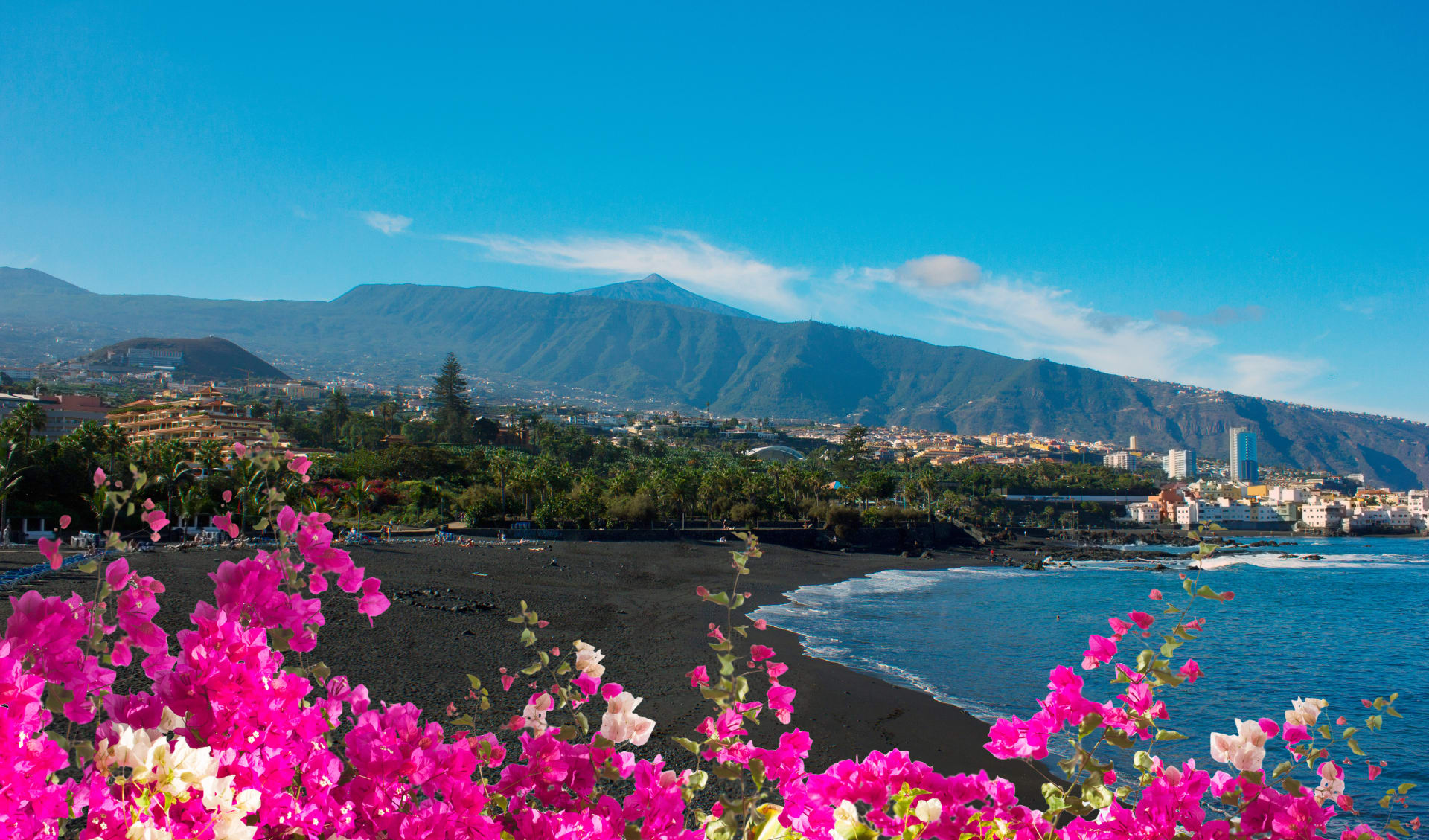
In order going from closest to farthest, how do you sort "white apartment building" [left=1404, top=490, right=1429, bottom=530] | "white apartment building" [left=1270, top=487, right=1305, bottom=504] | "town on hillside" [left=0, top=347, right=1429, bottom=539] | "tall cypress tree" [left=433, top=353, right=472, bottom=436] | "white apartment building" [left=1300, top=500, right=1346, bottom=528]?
"town on hillside" [left=0, top=347, right=1429, bottom=539] → "tall cypress tree" [left=433, top=353, right=472, bottom=436] → "white apartment building" [left=1404, top=490, right=1429, bottom=530] → "white apartment building" [left=1300, top=500, right=1346, bottom=528] → "white apartment building" [left=1270, top=487, right=1305, bottom=504]

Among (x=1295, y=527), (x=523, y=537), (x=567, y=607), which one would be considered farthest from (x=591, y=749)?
(x=1295, y=527)

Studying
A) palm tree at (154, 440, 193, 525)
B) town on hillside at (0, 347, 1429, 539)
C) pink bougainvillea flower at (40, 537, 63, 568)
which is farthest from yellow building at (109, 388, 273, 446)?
pink bougainvillea flower at (40, 537, 63, 568)

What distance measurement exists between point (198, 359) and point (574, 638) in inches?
7899

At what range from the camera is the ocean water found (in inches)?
585

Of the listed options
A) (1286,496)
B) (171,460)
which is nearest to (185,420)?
(171,460)

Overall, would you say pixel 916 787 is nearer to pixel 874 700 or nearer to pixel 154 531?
pixel 154 531

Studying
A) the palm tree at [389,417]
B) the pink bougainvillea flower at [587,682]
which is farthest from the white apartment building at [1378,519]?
the pink bougainvillea flower at [587,682]

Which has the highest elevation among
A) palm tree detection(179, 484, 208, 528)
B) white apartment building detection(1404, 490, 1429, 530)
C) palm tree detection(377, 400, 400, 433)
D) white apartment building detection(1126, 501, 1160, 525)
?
palm tree detection(377, 400, 400, 433)

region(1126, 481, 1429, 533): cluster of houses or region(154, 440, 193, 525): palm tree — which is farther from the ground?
region(154, 440, 193, 525): palm tree

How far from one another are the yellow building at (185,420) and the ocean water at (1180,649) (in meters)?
43.2

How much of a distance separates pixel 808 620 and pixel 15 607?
2356 centimetres

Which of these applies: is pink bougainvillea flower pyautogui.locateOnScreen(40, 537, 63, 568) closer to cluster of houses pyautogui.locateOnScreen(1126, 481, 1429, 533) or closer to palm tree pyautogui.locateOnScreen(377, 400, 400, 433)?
palm tree pyautogui.locateOnScreen(377, 400, 400, 433)

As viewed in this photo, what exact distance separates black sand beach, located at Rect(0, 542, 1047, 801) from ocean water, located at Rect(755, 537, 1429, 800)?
1.58 meters

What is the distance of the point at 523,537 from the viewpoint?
40156 millimetres
